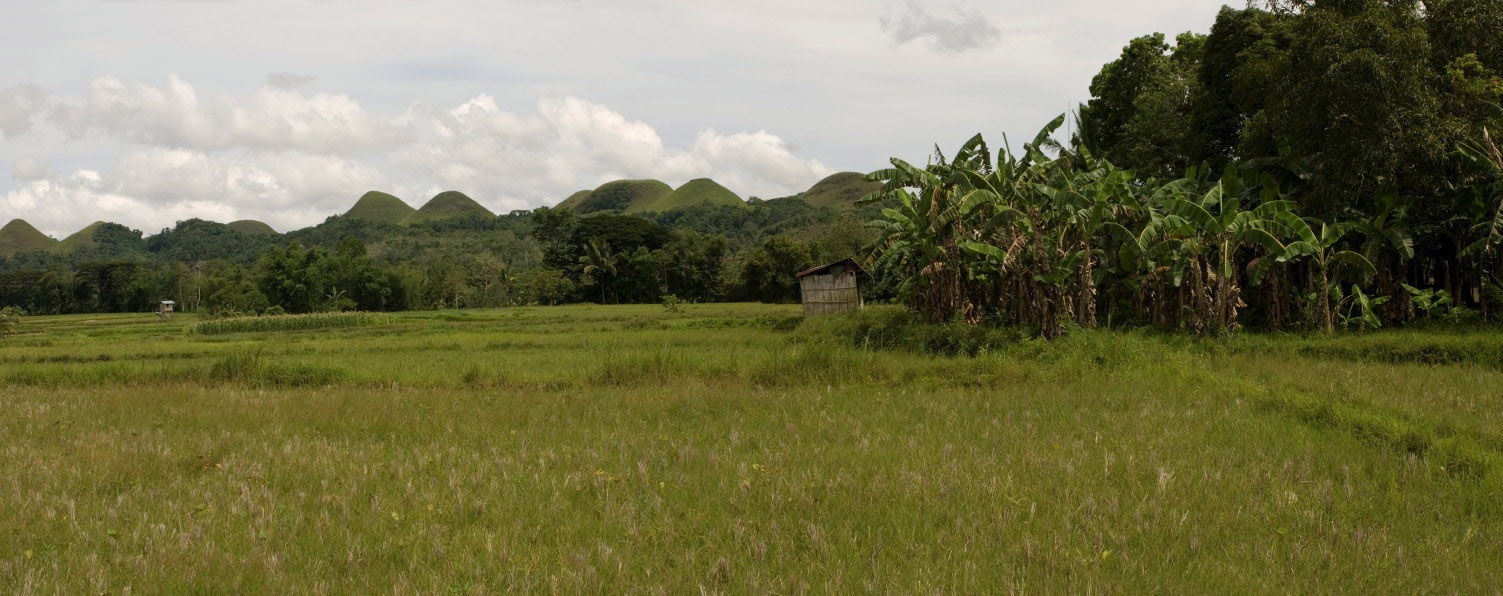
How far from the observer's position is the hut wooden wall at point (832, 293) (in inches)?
1375

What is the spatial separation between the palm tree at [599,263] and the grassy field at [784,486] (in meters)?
57.4

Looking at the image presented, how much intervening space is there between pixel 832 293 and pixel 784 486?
2947 centimetres

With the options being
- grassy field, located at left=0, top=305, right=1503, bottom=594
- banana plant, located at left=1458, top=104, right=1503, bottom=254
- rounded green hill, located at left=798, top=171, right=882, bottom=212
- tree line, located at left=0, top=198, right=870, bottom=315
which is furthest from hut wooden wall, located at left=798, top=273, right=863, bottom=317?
rounded green hill, located at left=798, top=171, right=882, bottom=212

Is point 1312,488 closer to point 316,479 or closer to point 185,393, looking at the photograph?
point 316,479

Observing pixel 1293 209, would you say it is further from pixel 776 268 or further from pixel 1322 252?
pixel 776 268

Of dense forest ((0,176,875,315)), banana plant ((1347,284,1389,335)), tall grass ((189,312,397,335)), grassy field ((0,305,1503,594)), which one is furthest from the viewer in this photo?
dense forest ((0,176,875,315))

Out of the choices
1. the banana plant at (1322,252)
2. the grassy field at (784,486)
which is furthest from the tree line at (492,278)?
the grassy field at (784,486)

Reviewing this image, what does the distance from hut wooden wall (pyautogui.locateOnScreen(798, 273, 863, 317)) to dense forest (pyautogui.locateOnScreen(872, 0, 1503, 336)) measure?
1305cm

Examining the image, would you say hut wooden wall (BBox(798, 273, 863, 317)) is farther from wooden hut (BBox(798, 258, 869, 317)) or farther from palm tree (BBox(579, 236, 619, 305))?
palm tree (BBox(579, 236, 619, 305))

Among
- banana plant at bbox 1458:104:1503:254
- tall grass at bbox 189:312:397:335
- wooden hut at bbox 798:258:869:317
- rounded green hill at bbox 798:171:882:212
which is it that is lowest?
tall grass at bbox 189:312:397:335

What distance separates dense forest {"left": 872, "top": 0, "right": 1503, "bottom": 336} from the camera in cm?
1650

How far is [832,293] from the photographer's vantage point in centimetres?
3550

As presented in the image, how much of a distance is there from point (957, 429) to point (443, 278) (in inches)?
2982

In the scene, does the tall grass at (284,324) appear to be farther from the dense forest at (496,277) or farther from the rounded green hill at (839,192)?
the rounded green hill at (839,192)
